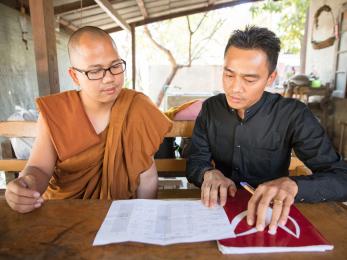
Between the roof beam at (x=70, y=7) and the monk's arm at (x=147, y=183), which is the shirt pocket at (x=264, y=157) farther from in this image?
the roof beam at (x=70, y=7)

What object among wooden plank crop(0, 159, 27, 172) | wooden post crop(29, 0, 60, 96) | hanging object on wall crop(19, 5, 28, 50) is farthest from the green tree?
wooden plank crop(0, 159, 27, 172)

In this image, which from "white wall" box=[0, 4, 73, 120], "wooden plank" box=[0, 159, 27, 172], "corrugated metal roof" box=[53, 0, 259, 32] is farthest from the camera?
"corrugated metal roof" box=[53, 0, 259, 32]

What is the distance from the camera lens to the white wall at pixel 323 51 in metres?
5.52

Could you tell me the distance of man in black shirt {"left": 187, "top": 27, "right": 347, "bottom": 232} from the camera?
1169 mm

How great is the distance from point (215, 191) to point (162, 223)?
0.81 feet

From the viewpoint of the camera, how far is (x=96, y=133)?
145cm

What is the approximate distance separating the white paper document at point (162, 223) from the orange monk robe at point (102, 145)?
1.49 ft

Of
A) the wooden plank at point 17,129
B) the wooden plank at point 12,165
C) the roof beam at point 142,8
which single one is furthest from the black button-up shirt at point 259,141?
the roof beam at point 142,8

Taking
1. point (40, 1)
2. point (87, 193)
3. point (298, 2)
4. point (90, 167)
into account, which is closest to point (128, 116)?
point (90, 167)

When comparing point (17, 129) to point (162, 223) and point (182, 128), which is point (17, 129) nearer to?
point (182, 128)

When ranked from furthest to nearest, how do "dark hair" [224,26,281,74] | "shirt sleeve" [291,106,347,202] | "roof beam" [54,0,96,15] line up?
"roof beam" [54,0,96,15] < "dark hair" [224,26,281,74] < "shirt sleeve" [291,106,347,202]

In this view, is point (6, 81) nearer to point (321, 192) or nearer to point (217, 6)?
point (321, 192)

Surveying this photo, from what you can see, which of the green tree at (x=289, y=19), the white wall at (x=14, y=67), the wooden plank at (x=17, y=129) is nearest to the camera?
the wooden plank at (x=17, y=129)

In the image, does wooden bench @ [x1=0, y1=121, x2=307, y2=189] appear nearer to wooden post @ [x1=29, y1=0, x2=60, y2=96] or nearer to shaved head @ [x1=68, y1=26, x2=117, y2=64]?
wooden post @ [x1=29, y1=0, x2=60, y2=96]
